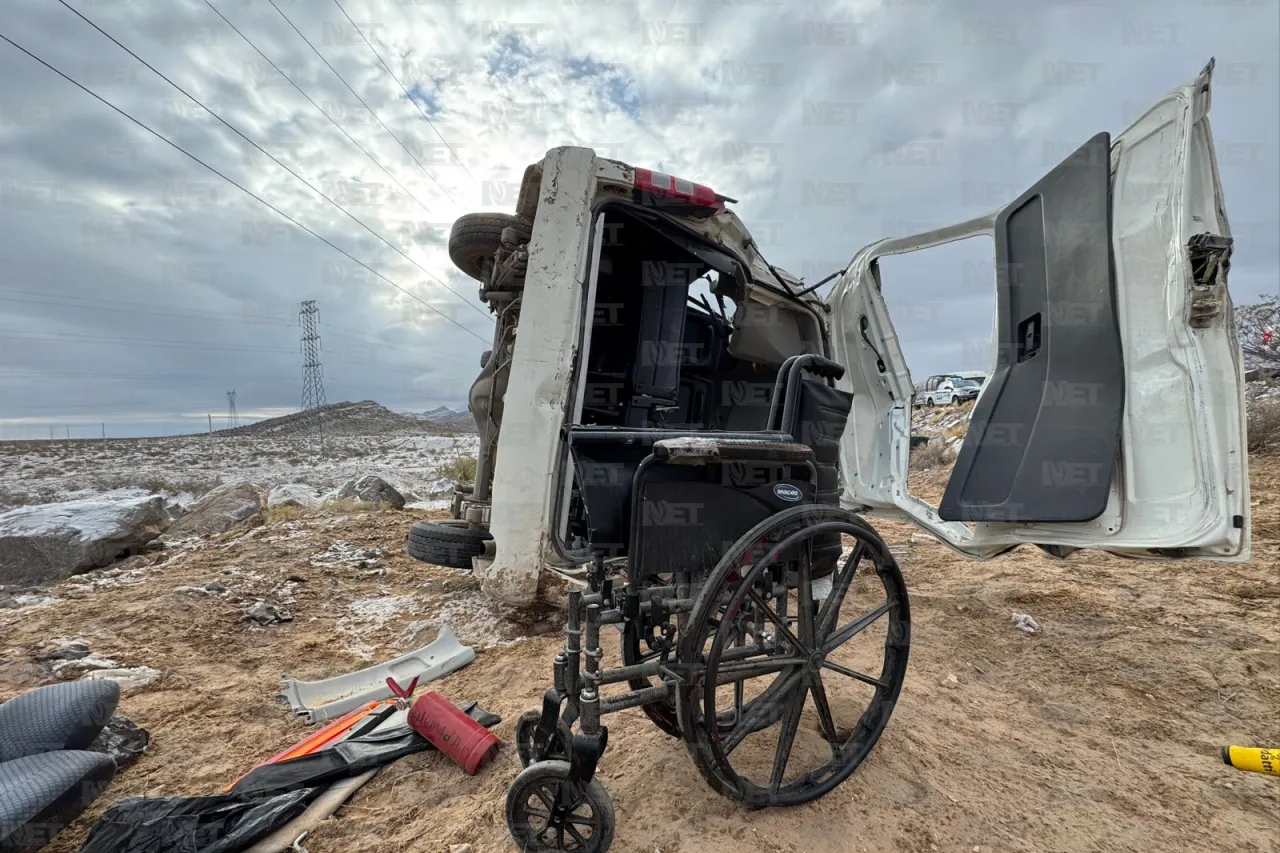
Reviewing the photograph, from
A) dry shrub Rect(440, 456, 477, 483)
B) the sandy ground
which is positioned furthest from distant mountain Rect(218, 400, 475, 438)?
the sandy ground

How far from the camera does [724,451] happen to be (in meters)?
1.66

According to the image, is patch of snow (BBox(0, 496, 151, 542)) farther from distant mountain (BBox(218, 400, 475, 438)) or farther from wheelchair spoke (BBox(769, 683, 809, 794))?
distant mountain (BBox(218, 400, 475, 438))

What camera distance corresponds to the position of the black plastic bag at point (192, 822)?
1.65 m

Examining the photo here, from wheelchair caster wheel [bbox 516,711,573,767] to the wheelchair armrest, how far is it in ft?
2.87

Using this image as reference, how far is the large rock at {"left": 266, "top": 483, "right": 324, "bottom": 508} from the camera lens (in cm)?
888

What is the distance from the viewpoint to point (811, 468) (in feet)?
6.68

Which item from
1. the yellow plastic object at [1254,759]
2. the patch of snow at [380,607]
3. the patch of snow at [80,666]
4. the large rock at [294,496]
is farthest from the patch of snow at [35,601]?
the yellow plastic object at [1254,759]

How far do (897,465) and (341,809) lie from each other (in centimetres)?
412

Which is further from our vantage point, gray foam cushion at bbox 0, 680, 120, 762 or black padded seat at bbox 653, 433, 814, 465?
gray foam cushion at bbox 0, 680, 120, 762

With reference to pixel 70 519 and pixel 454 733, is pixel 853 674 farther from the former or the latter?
pixel 70 519

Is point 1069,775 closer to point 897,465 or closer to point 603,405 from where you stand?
point 897,465

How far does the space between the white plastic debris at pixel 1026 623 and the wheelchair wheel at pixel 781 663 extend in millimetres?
1959

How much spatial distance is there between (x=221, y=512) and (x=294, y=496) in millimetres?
2845

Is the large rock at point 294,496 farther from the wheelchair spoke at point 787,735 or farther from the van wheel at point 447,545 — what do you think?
the wheelchair spoke at point 787,735
